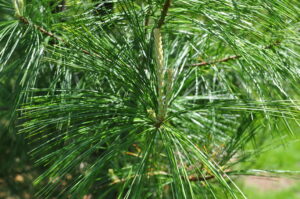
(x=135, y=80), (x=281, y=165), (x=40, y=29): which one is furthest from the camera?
(x=281, y=165)

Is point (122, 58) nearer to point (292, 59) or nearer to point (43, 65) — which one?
point (43, 65)

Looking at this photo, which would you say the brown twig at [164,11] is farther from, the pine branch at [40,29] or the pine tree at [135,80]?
the pine branch at [40,29]

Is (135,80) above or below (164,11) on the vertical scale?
below

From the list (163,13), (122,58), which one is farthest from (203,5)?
(122,58)

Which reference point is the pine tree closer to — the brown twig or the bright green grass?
the brown twig

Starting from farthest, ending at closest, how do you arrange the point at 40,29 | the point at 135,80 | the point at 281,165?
the point at 281,165 → the point at 40,29 → the point at 135,80

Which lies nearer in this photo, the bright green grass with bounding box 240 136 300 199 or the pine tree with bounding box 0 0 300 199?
the pine tree with bounding box 0 0 300 199

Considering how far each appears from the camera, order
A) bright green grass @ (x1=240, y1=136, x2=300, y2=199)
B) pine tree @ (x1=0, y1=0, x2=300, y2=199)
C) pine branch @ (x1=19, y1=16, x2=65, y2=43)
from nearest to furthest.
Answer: pine tree @ (x1=0, y1=0, x2=300, y2=199) < pine branch @ (x1=19, y1=16, x2=65, y2=43) < bright green grass @ (x1=240, y1=136, x2=300, y2=199)

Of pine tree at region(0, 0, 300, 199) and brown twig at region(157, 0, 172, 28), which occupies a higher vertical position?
brown twig at region(157, 0, 172, 28)

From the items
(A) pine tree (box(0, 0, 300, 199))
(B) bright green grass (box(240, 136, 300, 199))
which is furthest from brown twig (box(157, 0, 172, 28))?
(B) bright green grass (box(240, 136, 300, 199))

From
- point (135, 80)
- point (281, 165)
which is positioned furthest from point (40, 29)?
point (281, 165)

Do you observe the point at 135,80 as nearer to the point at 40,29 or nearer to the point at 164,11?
the point at 164,11
